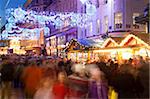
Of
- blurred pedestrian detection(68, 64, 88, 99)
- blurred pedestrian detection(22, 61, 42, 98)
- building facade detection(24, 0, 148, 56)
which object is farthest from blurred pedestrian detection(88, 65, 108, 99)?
building facade detection(24, 0, 148, 56)

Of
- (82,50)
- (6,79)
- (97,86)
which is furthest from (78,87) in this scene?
(82,50)

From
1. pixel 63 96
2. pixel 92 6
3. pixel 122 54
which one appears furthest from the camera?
pixel 92 6

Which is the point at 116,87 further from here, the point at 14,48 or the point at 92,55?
the point at 14,48

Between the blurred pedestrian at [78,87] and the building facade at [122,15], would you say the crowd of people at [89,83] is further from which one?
the building facade at [122,15]

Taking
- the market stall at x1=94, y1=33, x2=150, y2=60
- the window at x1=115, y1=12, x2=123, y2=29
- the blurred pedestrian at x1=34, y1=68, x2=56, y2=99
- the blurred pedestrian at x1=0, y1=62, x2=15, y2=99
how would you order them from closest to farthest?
the blurred pedestrian at x1=34, y1=68, x2=56, y2=99 → the blurred pedestrian at x1=0, y1=62, x2=15, y2=99 → the market stall at x1=94, y1=33, x2=150, y2=60 → the window at x1=115, y1=12, x2=123, y2=29

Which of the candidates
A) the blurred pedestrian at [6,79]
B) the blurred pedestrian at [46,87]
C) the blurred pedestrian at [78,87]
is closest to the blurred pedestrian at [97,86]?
the blurred pedestrian at [78,87]

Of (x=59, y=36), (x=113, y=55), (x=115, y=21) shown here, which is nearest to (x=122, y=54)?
(x=113, y=55)

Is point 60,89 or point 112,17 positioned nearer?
point 60,89

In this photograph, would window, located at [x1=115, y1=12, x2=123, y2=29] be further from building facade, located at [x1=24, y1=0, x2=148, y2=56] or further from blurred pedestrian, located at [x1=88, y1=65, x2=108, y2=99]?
blurred pedestrian, located at [x1=88, y1=65, x2=108, y2=99]

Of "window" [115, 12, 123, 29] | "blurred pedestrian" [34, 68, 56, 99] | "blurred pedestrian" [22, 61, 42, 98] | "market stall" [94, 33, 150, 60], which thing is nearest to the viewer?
"blurred pedestrian" [34, 68, 56, 99]

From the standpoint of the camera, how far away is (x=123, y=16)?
3462 cm

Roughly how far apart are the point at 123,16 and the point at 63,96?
83.9 feet

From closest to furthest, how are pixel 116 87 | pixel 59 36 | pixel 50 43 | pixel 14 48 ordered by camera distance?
pixel 116 87 < pixel 59 36 < pixel 50 43 < pixel 14 48

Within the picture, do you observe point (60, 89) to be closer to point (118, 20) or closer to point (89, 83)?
point (89, 83)
